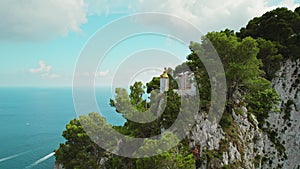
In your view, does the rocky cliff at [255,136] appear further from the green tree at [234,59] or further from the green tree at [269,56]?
the green tree at [234,59]

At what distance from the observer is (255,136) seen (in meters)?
26.0

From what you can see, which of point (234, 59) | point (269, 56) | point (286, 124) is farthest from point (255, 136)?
point (269, 56)

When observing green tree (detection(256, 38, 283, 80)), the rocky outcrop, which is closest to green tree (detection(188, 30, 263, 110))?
green tree (detection(256, 38, 283, 80))

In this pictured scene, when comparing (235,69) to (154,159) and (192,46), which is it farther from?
(154,159)

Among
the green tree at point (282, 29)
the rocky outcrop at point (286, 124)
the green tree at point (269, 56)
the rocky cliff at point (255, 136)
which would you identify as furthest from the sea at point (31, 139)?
the green tree at point (282, 29)

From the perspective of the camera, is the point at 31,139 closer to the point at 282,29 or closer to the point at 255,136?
the point at 255,136

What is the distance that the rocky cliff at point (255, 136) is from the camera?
21031 mm

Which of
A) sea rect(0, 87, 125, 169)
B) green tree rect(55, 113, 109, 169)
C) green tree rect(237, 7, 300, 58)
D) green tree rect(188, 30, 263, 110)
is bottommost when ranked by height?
sea rect(0, 87, 125, 169)

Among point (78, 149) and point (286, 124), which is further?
point (286, 124)

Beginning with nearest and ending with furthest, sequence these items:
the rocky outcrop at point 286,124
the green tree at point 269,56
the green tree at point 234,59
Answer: the green tree at point 234,59 → the rocky outcrop at point 286,124 → the green tree at point 269,56

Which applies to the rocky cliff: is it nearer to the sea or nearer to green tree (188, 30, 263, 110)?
green tree (188, 30, 263, 110)

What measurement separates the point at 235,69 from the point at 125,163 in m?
14.1

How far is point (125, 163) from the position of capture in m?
20.2

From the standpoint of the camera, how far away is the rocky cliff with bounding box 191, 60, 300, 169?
21031 mm
